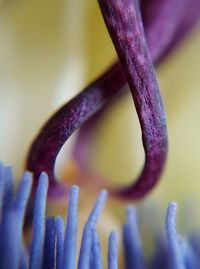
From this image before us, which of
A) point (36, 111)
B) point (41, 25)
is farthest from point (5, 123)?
point (41, 25)

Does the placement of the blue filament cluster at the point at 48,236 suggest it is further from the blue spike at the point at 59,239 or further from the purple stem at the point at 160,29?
the purple stem at the point at 160,29

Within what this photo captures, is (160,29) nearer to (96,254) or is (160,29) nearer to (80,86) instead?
(80,86)

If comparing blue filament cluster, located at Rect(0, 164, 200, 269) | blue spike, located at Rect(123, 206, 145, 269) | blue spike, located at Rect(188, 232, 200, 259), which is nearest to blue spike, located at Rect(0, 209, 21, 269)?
blue filament cluster, located at Rect(0, 164, 200, 269)

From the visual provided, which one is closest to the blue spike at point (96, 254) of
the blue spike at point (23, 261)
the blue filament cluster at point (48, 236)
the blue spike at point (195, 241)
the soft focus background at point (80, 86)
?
the blue filament cluster at point (48, 236)

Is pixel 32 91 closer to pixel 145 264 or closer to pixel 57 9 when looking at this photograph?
pixel 57 9

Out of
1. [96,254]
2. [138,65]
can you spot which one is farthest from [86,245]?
[138,65]

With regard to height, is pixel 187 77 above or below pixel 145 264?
above
